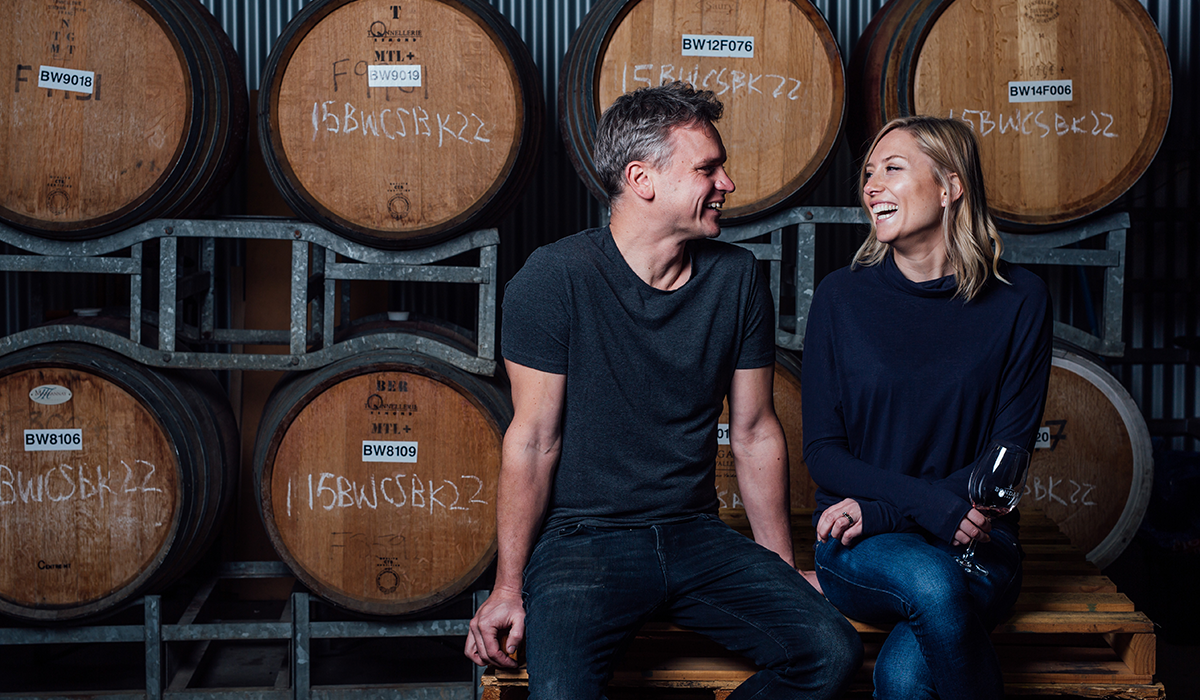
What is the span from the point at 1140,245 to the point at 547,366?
3.55 m

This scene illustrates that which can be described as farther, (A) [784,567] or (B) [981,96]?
(B) [981,96]

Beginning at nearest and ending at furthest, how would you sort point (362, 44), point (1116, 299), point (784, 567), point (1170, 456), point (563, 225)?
point (784, 567) < point (362, 44) < point (1116, 299) < point (1170, 456) < point (563, 225)

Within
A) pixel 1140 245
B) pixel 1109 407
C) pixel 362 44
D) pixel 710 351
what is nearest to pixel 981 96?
pixel 1109 407

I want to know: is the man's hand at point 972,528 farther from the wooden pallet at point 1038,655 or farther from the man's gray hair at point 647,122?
the man's gray hair at point 647,122

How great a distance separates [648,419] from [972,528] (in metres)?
0.72

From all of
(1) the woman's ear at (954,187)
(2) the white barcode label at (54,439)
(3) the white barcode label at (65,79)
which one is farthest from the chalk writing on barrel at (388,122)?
(1) the woman's ear at (954,187)

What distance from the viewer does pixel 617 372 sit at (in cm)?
211

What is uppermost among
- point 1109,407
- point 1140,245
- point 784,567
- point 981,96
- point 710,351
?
point 981,96

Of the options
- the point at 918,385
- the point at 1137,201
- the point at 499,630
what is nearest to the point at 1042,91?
the point at 918,385

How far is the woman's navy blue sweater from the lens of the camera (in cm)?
208

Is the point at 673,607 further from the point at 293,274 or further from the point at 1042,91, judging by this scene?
the point at 1042,91

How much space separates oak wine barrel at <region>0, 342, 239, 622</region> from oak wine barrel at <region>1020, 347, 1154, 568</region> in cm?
271

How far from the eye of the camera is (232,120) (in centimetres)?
292

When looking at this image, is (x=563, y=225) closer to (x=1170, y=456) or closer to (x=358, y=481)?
(x=358, y=481)
